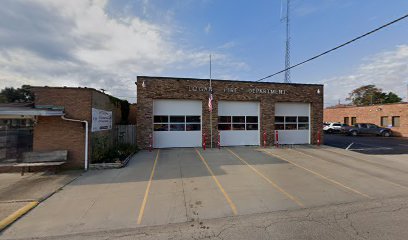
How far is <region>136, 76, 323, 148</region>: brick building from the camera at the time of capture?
52.4ft

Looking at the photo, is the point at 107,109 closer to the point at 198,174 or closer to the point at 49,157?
the point at 49,157

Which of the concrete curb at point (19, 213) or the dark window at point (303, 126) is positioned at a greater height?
the dark window at point (303, 126)

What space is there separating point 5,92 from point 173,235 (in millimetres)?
65183

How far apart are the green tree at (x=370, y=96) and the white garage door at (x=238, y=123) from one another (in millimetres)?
55889

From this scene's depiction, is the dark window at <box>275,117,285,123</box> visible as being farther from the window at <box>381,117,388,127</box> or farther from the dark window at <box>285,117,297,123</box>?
the window at <box>381,117,388,127</box>

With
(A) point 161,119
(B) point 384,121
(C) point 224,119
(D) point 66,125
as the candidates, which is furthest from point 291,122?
(B) point 384,121

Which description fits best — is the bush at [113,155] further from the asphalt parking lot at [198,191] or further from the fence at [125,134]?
the fence at [125,134]

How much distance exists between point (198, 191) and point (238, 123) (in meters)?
10.7

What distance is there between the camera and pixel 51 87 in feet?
33.5

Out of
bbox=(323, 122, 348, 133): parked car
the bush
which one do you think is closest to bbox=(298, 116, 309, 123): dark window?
the bush

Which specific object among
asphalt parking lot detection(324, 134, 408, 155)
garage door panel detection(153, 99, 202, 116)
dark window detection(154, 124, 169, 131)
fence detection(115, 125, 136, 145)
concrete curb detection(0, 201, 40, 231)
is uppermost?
garage door panel detection(153, 99, 202, 116)

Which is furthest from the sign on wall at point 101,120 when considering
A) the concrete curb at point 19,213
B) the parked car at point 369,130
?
the parked car at point 369,130

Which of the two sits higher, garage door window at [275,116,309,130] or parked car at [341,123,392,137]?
garage door window at [275,116,309,130]

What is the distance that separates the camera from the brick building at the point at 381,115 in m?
28.7
